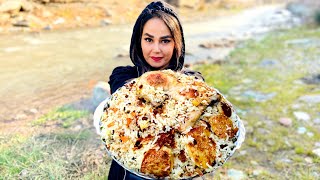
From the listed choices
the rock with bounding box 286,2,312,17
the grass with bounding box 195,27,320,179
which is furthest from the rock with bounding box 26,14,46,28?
the rock with bounding box 286,2,312,17

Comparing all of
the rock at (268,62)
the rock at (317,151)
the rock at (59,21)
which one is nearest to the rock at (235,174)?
the rock at (317,151)

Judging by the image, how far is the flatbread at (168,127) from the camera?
4.51ft

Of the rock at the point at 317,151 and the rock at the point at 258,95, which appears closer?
the rock at the point at 317,151

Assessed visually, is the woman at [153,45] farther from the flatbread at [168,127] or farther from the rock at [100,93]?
the rock at [100,93]

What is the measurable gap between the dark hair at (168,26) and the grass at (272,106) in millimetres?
1194

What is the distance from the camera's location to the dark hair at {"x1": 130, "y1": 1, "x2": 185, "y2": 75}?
1812 millimetres

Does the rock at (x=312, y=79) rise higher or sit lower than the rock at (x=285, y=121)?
higher

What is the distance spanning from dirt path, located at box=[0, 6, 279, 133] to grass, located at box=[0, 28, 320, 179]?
1.53ft

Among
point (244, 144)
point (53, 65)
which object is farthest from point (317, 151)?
point (53, 65)

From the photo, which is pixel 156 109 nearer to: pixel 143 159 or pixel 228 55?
pixel 143 159

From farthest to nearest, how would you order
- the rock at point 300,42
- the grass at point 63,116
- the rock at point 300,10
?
the rock at point 300,10, the rock at point 300,42, the grass at point 63,116

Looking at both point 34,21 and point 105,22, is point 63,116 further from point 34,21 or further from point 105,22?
point 105,22

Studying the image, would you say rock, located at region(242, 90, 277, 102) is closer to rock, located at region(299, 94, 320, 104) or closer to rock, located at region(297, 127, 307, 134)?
rock, located at region(299, 94, 320, 104)

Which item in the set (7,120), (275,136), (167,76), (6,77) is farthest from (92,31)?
(167,76)
